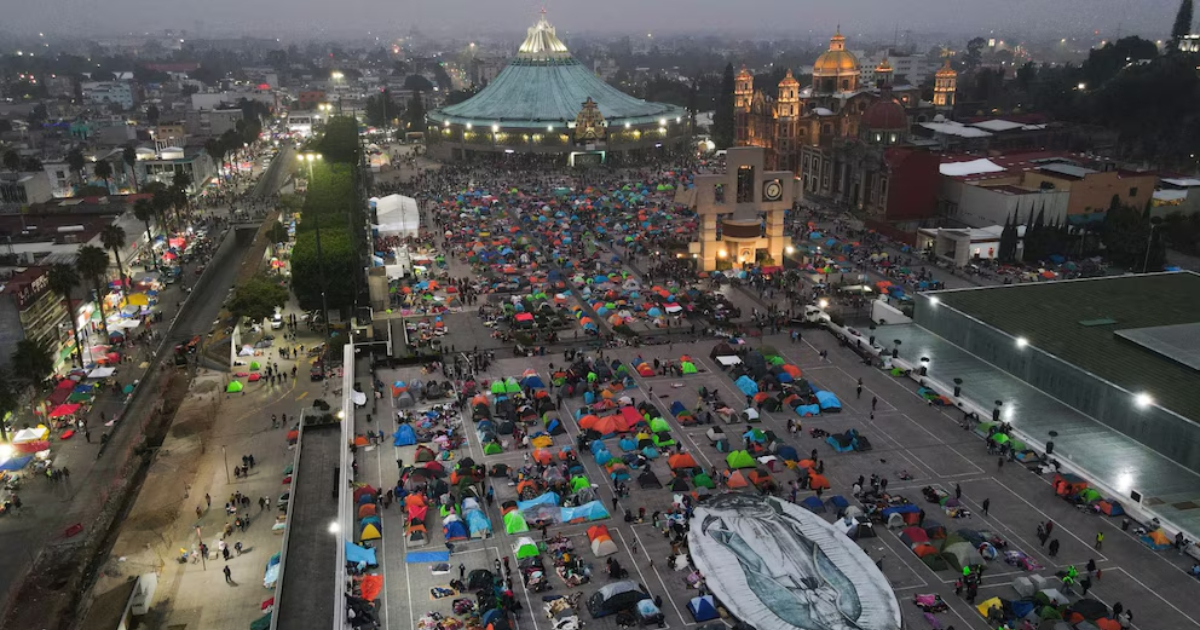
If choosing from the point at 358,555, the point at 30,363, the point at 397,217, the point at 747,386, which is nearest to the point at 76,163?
the point at 397,217

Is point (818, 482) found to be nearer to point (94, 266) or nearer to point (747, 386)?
point (747, 386)

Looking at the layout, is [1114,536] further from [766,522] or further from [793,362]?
[793,362]

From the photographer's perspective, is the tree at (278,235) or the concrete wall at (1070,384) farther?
the tree at (278,235)

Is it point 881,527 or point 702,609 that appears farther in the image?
point 881,527

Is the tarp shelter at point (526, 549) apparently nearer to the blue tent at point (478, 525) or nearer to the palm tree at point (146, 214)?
the blue tent at point (478, 525)

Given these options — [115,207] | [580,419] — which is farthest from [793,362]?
[115,207]

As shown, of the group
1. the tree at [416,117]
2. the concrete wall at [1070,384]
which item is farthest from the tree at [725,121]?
the concrete wall at [1070,384]
